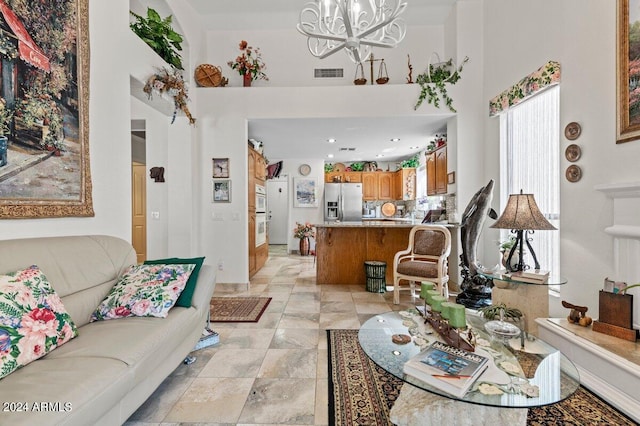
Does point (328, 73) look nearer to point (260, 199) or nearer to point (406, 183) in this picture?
point (260, 199)

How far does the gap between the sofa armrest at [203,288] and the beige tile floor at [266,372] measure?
1.54ft

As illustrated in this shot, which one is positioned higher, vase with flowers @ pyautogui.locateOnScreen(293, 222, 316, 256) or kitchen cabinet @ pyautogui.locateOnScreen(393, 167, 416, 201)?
kitchen cabinet @ pyautogui.locateOnScreen(393, 167, 416, 201)

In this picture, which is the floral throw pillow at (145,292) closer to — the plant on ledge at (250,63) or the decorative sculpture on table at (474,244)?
the decorative sculpture on table at (474,244)

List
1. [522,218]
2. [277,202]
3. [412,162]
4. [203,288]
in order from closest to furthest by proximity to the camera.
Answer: [203,288], [522,218], [412,162], [277,202]

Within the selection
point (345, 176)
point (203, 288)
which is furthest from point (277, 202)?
point (203, 288)

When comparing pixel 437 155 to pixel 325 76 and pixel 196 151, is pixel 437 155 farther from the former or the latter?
pixel 196 151

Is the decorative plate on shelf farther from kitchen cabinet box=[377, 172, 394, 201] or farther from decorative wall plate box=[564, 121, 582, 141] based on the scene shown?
decorative wall plate box=[564, 121, 582, 141]

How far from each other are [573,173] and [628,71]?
0.74m

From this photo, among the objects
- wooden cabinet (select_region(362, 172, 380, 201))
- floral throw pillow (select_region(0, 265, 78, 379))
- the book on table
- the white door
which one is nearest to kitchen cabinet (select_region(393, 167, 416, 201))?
wooden cabinet (select_region(362, 172, 380, 201))

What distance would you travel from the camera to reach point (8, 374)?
3.61ft

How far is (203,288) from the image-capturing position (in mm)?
2027

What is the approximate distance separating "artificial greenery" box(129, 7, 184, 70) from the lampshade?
3.76 m

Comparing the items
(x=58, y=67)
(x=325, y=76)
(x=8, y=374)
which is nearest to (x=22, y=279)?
(x=8, y=374)

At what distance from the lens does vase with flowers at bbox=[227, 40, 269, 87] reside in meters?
4.02
